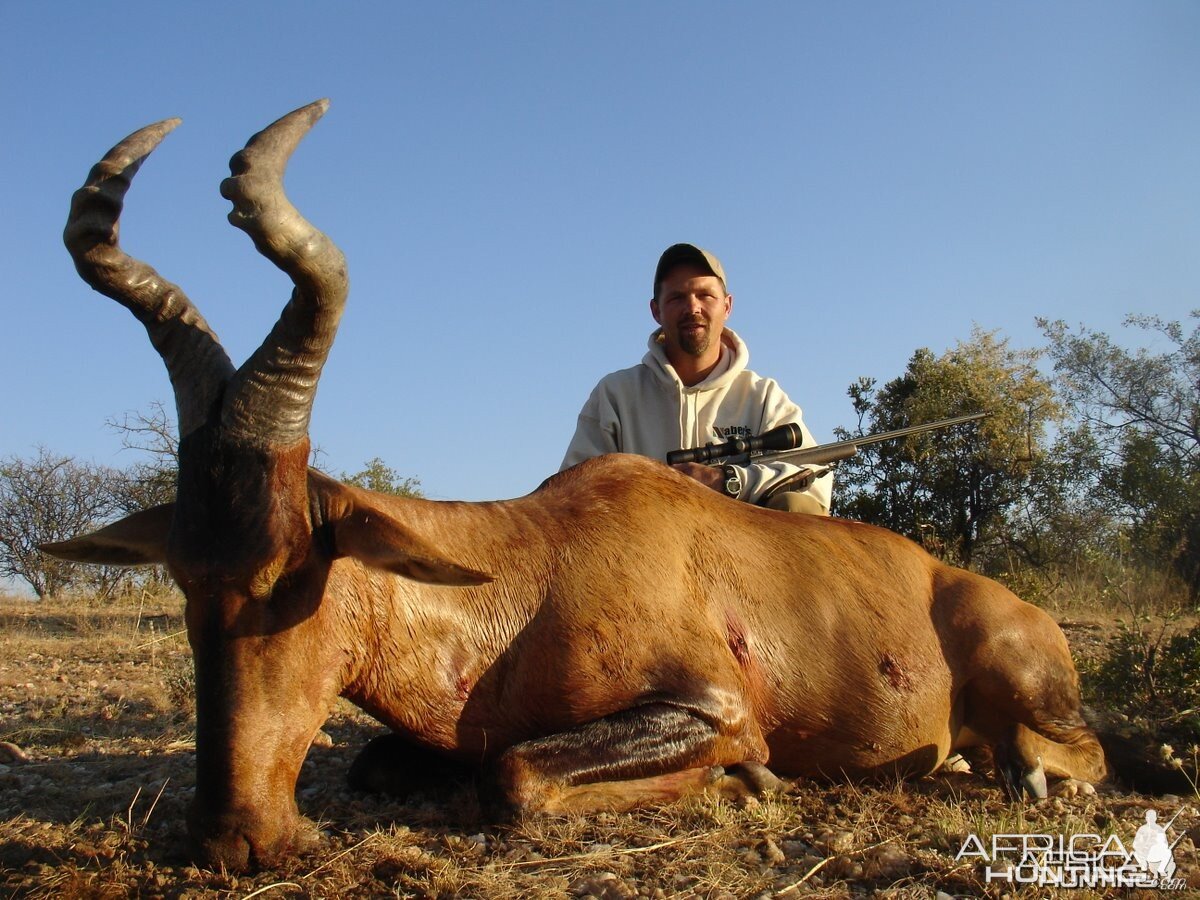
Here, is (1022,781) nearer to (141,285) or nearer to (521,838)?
(521,838)

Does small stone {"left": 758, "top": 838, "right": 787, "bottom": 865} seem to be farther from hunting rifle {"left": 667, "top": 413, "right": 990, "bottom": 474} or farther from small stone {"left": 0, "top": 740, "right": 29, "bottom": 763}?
small stone {"left": 0, "top": 740, "right": 29, "bottom": 763}

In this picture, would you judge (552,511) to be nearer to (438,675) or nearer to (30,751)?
(438,675)

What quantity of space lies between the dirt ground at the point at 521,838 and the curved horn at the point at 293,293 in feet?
4.99

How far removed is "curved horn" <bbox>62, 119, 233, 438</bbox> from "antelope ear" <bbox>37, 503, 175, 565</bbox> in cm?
61

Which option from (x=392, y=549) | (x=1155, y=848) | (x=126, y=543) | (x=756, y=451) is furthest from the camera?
(x=756, y=451)

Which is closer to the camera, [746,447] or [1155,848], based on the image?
[1155,848]

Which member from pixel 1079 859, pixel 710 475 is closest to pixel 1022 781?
pixel 1079 859

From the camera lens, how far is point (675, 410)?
25.6 feet

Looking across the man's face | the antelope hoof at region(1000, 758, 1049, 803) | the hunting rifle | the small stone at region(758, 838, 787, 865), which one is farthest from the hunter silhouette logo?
the man's face

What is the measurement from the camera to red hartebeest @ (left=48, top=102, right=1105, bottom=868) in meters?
3.52

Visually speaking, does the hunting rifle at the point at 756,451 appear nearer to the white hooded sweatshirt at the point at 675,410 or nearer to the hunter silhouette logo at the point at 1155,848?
the white hooded sweatshirt at the point at 675,410

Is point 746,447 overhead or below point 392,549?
overhead

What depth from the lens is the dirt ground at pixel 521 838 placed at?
3348 mm

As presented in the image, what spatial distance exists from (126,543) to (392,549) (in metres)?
1.24
